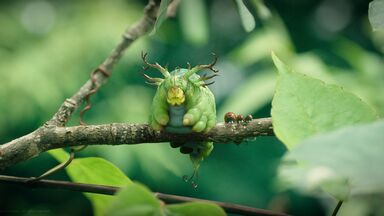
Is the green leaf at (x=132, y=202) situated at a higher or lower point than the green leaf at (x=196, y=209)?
higher

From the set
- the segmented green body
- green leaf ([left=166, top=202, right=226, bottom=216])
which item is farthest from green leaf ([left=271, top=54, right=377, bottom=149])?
the segmented green body

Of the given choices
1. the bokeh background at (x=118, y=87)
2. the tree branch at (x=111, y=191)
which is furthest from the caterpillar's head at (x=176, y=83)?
the bokeh background at (x=118, y=87)

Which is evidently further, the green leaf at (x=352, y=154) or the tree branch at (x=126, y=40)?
the tree branch at (x=126, y=40)

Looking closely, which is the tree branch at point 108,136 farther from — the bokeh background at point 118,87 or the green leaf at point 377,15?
the bokeh background at point 118,87

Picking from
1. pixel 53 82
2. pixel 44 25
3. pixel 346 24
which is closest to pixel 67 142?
pixel 53 82

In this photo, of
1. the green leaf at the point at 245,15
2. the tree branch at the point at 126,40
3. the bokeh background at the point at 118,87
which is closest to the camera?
the green leaf at the point at 245,15

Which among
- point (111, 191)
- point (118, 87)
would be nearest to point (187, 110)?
point (111, 191)
